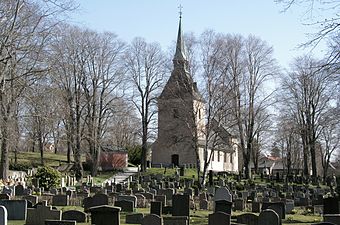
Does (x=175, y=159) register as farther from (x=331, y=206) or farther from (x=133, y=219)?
(x=133, y=219)

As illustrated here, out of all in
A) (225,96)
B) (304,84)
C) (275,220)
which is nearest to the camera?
(275,220)

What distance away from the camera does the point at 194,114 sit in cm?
4141

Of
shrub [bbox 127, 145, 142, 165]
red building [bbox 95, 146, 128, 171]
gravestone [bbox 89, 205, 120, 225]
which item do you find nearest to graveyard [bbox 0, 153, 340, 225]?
gravestone [bbox 89, 205, 120, 225]

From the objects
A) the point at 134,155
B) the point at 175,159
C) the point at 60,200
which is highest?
the point at 134,155

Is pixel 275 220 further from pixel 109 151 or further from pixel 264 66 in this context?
pixel 109 151

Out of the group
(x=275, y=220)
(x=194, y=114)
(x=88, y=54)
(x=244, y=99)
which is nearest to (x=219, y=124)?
(x=194, y=114)

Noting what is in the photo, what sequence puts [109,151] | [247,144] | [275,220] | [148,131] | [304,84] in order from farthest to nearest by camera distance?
[109,151] < [148,131] < [247,144] < [304,84] < [275,220]

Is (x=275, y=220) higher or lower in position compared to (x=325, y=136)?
lower

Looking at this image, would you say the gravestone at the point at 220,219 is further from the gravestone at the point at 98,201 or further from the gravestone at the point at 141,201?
the gravestone at the point at 141,201

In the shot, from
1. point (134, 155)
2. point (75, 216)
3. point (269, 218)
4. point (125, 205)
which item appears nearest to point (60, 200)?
point (125, 205)

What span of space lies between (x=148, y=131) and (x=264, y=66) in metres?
13.6

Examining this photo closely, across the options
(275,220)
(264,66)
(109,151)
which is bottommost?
(275,220)

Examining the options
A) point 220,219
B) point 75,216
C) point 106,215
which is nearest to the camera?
point 106,215

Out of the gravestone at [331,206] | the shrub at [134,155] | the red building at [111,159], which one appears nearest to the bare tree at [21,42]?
the gravestone at [331,206]
